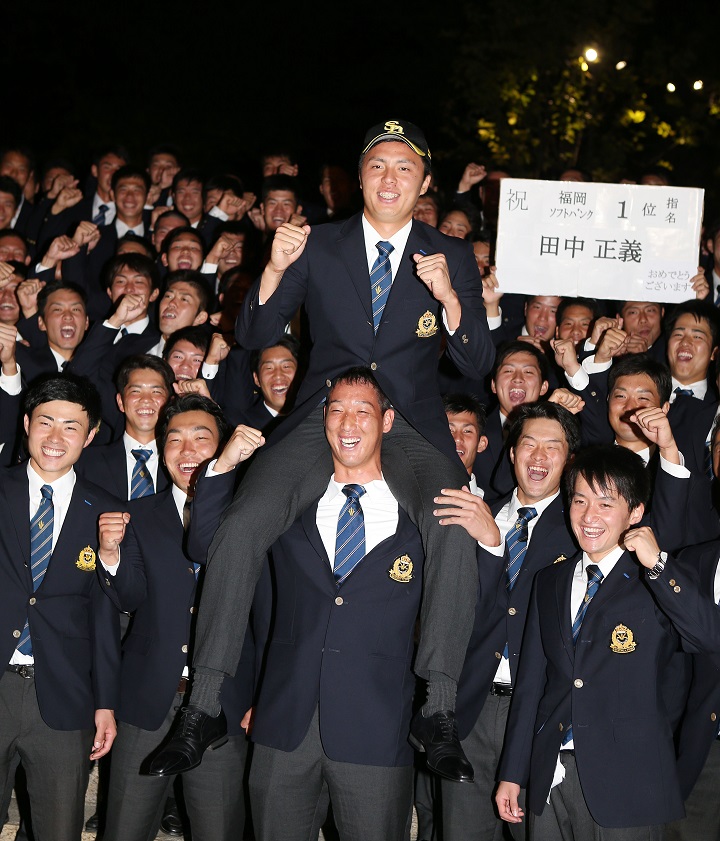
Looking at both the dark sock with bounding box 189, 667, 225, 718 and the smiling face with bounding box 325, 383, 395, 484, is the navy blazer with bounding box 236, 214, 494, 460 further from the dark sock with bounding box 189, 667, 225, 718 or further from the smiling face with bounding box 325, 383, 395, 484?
the dark sock with bounding box 189, 667, 225, 718

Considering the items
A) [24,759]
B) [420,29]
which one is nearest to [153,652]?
[24,759]

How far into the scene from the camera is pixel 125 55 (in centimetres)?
2119

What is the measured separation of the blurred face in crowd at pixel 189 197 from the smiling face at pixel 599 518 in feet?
19.5

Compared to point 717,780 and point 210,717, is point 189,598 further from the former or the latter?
point 717,780

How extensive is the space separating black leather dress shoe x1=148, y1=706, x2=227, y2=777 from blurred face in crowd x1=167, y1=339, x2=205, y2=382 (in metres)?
3.02

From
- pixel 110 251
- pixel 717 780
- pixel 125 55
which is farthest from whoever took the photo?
pixel 125 55

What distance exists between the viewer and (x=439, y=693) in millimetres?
4598

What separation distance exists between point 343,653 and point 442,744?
1.95ft

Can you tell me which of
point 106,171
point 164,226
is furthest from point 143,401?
point 106,171

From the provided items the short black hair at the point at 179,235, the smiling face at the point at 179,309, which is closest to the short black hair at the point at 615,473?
the smiling face at the point at 179,309

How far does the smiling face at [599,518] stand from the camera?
4.95 m

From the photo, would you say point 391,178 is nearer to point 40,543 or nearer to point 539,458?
point 539,458

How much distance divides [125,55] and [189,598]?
1787 cm

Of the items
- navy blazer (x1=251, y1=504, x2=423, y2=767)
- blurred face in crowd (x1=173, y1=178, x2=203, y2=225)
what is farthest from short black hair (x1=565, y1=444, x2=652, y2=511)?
blurred face in crowd (x1=173, y1=178, x2=203, y2=225)
